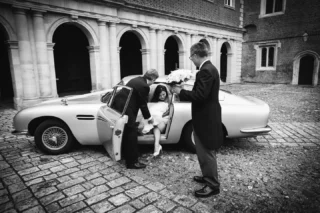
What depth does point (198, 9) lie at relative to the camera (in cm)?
1608

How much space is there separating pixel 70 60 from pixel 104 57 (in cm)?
494

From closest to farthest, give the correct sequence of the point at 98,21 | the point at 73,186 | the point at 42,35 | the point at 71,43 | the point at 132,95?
the point at 73,186 → the point at 132,95 → the point at 42,35 → the point at 98,21 → the point at 71,43

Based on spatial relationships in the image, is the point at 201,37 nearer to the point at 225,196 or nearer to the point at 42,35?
the point at 42,35

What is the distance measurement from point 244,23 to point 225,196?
2173 cm

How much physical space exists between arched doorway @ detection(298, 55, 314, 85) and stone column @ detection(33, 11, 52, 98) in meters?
19.8

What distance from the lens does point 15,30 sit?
8086 millimetres

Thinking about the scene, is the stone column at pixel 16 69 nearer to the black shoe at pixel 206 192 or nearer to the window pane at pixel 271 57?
the black shoe at pixel 206 192

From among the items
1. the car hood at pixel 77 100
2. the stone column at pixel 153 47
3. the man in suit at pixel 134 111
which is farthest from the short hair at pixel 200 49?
the stone column at pixel 153 47

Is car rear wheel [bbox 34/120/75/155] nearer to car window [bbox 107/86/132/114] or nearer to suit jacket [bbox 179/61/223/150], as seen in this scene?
car window [bbox 107/86/132/114]

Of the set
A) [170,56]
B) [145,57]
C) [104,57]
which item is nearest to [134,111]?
[104,57]

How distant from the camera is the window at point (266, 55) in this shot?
64.5 feet

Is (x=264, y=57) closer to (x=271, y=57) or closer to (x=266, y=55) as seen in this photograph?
(x=266, y=55)

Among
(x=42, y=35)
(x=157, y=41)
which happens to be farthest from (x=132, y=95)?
(x=157, y=41)

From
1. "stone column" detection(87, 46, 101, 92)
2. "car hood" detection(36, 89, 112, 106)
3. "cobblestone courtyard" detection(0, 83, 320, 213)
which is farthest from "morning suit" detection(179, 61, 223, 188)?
"stone column" detection(87, 46, 101, 92)
